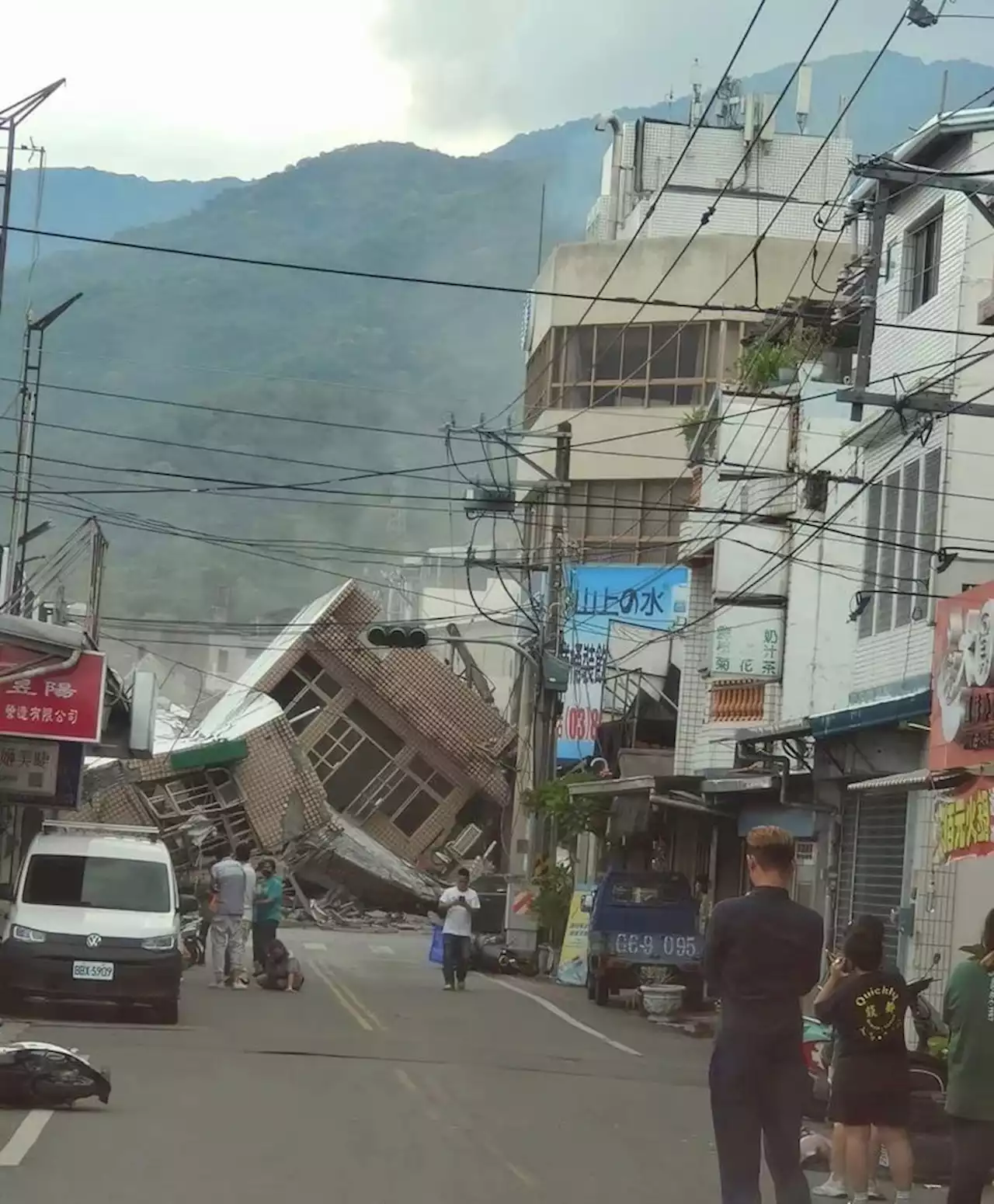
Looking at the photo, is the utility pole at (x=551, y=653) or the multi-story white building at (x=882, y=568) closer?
the multi-story white building at (x=882, y=568)

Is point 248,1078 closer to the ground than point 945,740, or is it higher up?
closer to the ground

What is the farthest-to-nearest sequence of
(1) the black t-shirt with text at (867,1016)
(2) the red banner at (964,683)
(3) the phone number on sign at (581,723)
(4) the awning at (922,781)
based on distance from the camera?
1. (3) the phone number on sign at (581,723)
2. (4) the awning at (922,781)
3. (2) the red banner at (964,683)
4. (1) the black t-shirt with text at (867,1016)

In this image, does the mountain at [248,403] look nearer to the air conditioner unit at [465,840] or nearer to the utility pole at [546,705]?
the air conditioner unit at [465,840]

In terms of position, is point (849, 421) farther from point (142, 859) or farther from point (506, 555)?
point (506, 555)

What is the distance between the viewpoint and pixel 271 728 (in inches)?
2037

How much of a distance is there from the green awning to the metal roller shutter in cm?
2691

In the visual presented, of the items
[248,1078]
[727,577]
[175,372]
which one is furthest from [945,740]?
[175,372]

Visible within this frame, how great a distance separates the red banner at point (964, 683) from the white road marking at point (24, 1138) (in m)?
7.50

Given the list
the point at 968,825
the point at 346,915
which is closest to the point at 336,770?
the point at 346,915

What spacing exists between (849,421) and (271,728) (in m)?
26.0

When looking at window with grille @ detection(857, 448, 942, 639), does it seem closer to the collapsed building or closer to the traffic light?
the traffic light

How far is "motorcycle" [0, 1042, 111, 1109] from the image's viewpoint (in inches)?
500

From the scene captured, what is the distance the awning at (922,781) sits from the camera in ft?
52.5

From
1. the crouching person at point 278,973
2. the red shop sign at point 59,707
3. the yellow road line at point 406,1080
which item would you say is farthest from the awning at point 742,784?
the yellow road line at point 406,1080
